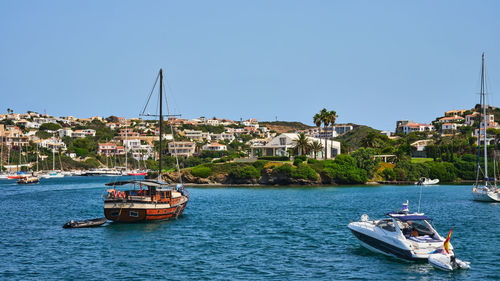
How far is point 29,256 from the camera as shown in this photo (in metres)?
32.6

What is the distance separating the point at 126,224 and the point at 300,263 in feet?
69.1

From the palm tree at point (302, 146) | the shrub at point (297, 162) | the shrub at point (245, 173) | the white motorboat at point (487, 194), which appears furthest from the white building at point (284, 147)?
the white motorboat at point (487, 194)

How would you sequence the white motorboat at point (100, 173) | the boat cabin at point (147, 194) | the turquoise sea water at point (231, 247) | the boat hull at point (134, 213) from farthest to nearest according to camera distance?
the white motorboat at point (100, 173)
the boat cabin at point (147, 194)
the boat hull at point (134, 213)
the turquoise sea water at point (231, 247)

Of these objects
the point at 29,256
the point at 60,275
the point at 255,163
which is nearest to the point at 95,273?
the point at 60,275

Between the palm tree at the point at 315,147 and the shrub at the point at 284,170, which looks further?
the palm tree at the point at 315,147

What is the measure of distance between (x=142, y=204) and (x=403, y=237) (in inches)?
972

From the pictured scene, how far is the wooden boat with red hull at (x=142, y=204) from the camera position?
45000 millimetres

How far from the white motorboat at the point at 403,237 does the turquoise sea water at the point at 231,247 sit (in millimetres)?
649

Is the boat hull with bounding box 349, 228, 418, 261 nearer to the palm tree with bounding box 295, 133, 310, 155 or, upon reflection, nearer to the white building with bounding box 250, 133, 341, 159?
the palm tree with bounding box 295, 133, 310, 155

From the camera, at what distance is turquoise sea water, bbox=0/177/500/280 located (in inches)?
1087

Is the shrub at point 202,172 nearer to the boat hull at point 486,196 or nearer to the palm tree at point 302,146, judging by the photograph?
the palm tree at point 302,146

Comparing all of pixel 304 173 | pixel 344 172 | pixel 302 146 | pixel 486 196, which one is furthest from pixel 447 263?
pixel 302 146

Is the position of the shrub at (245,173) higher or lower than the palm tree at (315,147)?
lower

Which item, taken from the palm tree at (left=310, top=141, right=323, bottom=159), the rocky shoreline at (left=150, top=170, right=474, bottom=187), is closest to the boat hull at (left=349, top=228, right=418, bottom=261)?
the rocky shoreline at (left=150, top=170, right=474, bottom=187)
